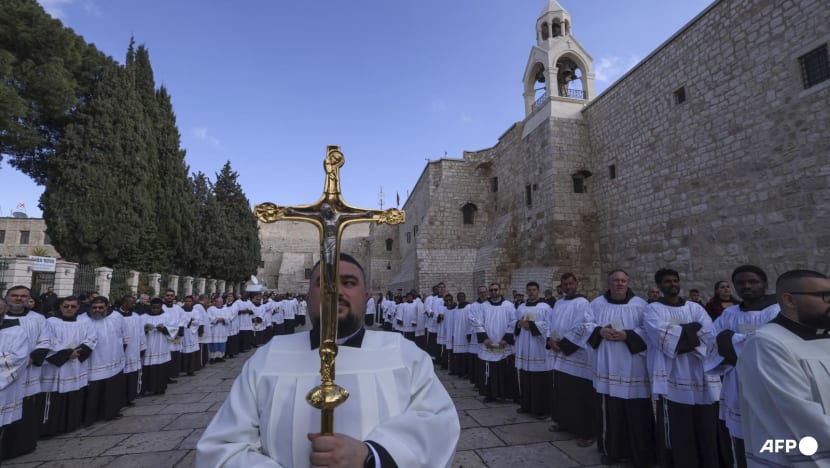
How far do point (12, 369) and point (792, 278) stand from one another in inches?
252

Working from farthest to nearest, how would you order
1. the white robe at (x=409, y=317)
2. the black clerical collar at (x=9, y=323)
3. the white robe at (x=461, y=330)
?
the white robe at (x=409, y=317), the white robe at (x=461, y=330), the black clerical collar at (x=9, y=323)

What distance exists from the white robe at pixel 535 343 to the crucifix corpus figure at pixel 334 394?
166 inches

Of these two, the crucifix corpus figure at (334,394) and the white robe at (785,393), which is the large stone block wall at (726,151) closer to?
the white robe at (785,393)

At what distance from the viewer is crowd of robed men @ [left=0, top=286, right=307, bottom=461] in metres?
4.11

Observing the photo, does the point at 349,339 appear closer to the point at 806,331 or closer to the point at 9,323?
the point at 806,331

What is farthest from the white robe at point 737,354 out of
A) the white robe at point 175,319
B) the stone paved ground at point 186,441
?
the white robe at point 175,319

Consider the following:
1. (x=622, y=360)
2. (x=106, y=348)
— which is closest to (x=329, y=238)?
(x=622, y=360)

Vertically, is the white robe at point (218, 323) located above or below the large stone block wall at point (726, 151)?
below

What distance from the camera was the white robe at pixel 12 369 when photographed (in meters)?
3.86

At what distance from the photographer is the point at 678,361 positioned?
11.9 ft

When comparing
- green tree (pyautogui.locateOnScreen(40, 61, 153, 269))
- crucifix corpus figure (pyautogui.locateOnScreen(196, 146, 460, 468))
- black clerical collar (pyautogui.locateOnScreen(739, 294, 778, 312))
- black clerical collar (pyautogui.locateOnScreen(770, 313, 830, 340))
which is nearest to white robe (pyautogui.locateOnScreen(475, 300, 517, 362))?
black clerical collar (pyautogui.locateOnScreen(739, 294, 778, 312))

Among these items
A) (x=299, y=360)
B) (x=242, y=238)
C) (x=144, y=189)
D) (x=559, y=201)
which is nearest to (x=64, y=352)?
(x=299, y=360)

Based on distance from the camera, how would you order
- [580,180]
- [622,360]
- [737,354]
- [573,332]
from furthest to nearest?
[580,180], [573,332], [622,360], [737,354]

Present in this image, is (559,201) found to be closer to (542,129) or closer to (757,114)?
(542,129)
